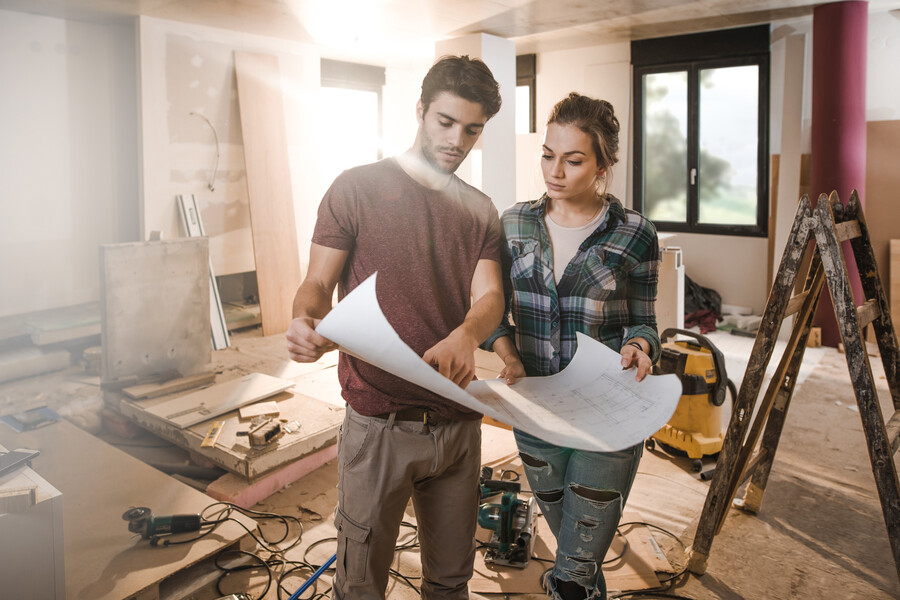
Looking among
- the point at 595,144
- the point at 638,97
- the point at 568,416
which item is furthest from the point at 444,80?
the point at 638,97

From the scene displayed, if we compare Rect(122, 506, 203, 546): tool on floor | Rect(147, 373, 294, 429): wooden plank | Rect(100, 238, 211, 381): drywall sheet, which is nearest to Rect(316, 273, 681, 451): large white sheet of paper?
Rect(122, 506, 203, 546): tool on floor

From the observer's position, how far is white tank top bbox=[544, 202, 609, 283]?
1.46 metres

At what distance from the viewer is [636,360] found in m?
1.33

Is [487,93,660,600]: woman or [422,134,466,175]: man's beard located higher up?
[422,134,466,175]: man's beard

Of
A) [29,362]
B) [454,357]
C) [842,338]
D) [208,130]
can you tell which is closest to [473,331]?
[454,357]

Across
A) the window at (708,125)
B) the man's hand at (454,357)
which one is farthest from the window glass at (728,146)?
the man's hand at (454,357)

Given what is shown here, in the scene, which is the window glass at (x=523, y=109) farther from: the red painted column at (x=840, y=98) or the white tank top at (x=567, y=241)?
the white tank top at (x=567, y=241)

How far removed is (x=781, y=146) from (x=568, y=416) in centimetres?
540

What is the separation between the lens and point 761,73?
5863mm

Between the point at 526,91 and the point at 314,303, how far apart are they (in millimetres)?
7131

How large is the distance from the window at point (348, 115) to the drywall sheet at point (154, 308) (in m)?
2.84

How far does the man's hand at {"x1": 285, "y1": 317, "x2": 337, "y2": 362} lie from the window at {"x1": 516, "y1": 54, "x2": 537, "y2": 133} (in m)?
6.92

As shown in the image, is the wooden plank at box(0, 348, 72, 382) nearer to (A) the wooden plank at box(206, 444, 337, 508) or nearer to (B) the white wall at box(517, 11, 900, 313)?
(A) the wooden plank at box(206, 444, 337, 508)

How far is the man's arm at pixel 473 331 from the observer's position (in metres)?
1.12
